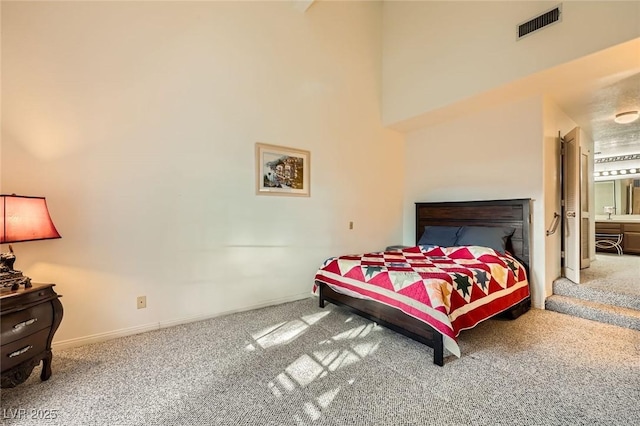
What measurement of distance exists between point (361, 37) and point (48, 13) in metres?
3.67

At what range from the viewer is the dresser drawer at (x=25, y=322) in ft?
5.10

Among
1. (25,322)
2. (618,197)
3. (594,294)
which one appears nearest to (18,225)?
(25,322)

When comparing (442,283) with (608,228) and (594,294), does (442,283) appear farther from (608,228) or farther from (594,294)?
(608,228)

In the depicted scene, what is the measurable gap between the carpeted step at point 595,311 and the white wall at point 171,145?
2571 millimetres

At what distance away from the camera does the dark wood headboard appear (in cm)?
327

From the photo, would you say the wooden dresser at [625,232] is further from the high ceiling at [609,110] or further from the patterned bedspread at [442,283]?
the patterned bedspread at [442,283]

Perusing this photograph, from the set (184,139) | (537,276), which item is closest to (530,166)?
(537,276)

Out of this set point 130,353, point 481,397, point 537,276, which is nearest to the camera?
point 481,397

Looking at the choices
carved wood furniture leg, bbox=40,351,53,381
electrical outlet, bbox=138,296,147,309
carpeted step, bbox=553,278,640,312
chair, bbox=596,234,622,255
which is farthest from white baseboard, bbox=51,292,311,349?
chair, bbox=596,234,622,255

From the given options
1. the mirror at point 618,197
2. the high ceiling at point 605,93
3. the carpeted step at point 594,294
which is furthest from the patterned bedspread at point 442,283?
the mirror at point 618,197

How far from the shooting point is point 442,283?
83.8 inches

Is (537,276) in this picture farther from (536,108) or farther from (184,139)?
(184,139)

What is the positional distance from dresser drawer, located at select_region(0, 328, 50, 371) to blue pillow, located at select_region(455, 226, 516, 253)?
13.2 ft

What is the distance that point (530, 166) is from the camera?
10.9 ft
